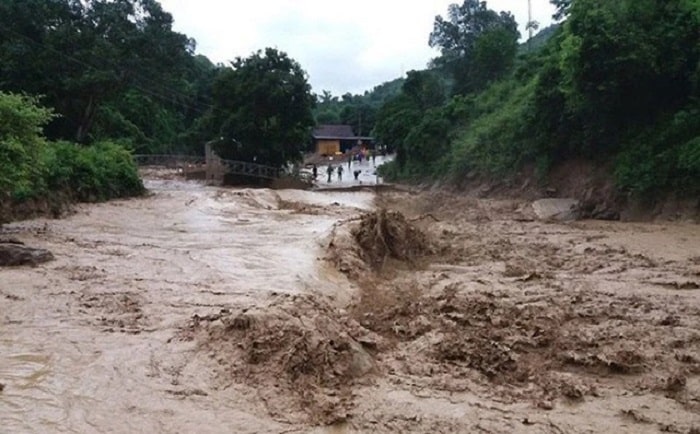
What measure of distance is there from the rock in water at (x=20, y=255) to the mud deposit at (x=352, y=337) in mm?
449

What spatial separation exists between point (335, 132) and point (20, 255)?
6269 cm

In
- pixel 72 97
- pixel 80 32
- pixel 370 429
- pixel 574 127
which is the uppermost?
pixel 80 32

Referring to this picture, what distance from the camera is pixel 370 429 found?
5102 mm

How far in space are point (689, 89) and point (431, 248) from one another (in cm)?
1089

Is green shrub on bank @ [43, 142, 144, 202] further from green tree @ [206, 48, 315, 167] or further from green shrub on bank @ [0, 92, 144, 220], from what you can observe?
green tree @ [206, 48, 315, 167]

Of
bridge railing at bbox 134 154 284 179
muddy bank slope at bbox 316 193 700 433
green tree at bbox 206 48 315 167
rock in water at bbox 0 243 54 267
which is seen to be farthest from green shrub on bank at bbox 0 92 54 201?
green tree at bbox 206 48 315 167

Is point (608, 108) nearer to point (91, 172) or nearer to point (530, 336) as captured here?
point (530, 336)

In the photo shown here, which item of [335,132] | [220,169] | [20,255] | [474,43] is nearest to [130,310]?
[20,255]

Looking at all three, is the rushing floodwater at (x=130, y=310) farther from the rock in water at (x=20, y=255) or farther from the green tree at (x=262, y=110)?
the green tree at (x=262, y=110)

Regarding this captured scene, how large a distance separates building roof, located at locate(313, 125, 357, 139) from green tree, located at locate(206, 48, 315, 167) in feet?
108

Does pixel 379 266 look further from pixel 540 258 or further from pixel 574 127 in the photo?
pixel 574 127

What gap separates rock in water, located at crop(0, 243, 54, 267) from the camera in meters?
10.8

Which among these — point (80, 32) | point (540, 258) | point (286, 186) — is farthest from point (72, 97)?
point (540, 258)

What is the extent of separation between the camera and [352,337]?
6918mm
